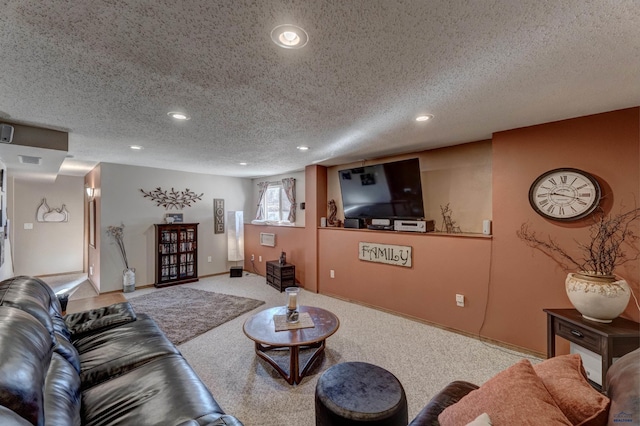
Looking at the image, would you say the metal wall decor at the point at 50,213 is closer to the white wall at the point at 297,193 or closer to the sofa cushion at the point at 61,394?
the white wall at the point at 297,193

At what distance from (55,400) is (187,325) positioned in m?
2.17

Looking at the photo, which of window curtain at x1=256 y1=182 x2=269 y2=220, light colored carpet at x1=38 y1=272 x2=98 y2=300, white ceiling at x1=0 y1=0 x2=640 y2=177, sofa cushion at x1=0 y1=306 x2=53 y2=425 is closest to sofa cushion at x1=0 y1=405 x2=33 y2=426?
sofa cushion at x1=0 y1=306 x2=53 y2=425

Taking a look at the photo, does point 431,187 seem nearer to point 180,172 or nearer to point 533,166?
point 533,166

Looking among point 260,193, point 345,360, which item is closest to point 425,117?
point 345,360

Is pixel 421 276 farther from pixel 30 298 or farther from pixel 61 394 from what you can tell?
pixel 30 298

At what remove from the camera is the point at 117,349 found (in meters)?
1.84

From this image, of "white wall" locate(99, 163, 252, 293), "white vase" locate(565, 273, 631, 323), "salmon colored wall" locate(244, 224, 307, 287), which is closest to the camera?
"white vase" locate(565, 273, 631, 323)

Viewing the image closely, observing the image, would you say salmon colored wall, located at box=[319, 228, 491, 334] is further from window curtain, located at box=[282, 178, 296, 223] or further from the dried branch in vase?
window curtain, located at box=[282, 178, 296, 223]

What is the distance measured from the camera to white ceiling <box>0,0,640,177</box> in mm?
1142

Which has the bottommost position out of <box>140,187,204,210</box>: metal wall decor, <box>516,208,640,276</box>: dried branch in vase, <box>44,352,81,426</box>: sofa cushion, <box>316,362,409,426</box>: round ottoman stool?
<box>316,362,409,426</box>: round ottoman stool

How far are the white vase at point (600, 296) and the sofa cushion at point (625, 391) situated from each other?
1.27 m

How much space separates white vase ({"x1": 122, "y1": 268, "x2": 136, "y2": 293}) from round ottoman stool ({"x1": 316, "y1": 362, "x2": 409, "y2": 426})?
4545mm

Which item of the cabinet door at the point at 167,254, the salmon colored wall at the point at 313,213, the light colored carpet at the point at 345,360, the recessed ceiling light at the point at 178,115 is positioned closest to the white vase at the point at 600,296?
the light colored carpet at the point at 345,360

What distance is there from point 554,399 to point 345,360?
5.80ft
